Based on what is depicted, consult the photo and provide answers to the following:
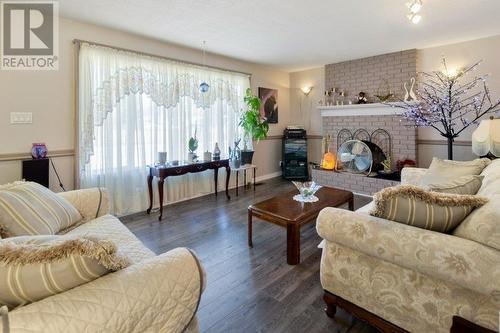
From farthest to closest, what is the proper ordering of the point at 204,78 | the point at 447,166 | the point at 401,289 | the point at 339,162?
the point at 339,162
the point at 204,78
the point at 447,166
the point at 401,289

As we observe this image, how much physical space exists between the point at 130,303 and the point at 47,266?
28 cm

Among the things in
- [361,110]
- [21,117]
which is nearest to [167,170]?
[21,117]

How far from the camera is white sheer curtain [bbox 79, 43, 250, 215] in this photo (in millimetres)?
3172

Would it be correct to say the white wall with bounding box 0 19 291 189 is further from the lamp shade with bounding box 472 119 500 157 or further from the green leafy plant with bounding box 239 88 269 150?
the lamp shade with bounding box 472 119 500 157

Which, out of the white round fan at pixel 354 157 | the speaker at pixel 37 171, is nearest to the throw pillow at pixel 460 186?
the white round fan at pixel 354 157

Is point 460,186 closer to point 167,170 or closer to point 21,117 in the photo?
point 167,170

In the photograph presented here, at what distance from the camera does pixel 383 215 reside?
140 cm

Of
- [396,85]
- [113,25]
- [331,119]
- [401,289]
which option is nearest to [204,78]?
[113,25]

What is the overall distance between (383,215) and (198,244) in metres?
1.84

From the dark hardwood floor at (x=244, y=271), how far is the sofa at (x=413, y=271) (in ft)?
0.71

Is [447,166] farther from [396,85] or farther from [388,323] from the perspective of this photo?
[396,85]

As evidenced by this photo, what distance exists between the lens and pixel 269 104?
18.2 ft

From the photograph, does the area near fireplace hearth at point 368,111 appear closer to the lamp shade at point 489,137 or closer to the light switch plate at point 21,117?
the lamp shade at point 489,137

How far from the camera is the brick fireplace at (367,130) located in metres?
4.27
